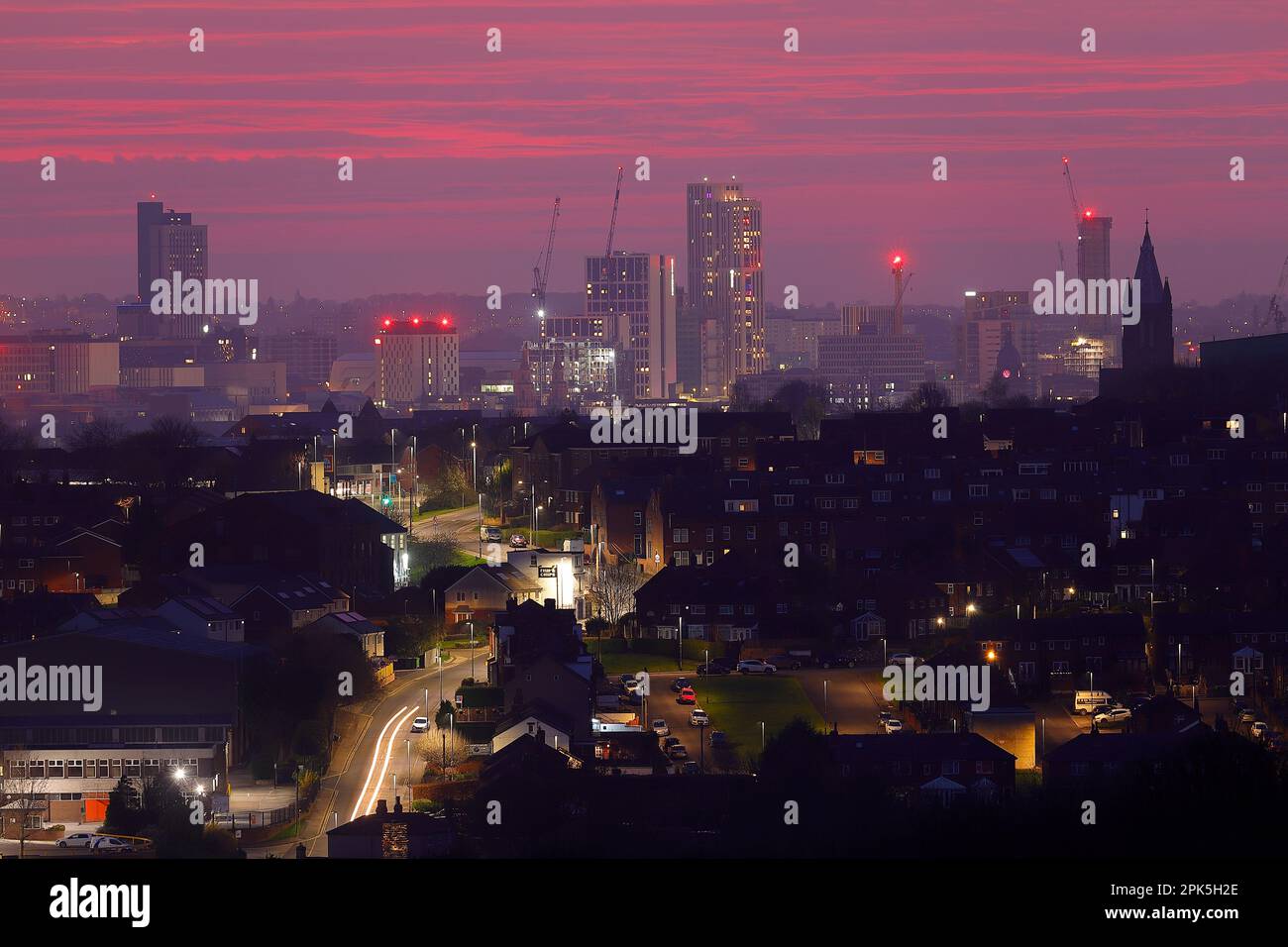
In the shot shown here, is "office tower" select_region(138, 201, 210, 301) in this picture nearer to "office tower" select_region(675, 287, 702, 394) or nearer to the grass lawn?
"office tower" select_region(675, 287, 702, 394)

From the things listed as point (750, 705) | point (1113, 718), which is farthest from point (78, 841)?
point (1113, 718)

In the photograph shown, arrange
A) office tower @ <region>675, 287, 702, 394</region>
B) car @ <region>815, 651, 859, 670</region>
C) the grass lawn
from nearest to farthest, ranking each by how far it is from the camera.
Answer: the grass lawn
car @ <region>815, 651, 859, 670</region>
office tower @ <region>675, 287, 702, 394</region>

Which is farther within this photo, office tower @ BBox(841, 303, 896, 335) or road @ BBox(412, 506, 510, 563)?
office tower @ BBox(841, 303, 896, 335)

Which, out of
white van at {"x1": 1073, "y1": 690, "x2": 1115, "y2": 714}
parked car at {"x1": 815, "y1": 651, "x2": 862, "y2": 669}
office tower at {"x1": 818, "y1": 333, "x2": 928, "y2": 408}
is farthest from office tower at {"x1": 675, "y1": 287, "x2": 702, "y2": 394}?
white van at {"x1": 1073, "y1": 690, "x2": 1115, "y2": 714}

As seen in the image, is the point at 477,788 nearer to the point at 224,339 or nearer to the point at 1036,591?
the point at 1036,591

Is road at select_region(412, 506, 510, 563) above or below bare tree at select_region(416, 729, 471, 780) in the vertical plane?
above


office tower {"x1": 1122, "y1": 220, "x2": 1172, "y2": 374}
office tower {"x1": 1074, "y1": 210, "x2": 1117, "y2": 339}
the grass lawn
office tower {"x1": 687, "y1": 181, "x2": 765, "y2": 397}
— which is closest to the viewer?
the grass lawn

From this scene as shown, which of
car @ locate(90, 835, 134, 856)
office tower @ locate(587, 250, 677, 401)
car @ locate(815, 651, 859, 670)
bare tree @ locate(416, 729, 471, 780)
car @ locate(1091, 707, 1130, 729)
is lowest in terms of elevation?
car @ locate(90, 835, 134, 856)

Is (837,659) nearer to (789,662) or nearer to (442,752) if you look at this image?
(789,662)
